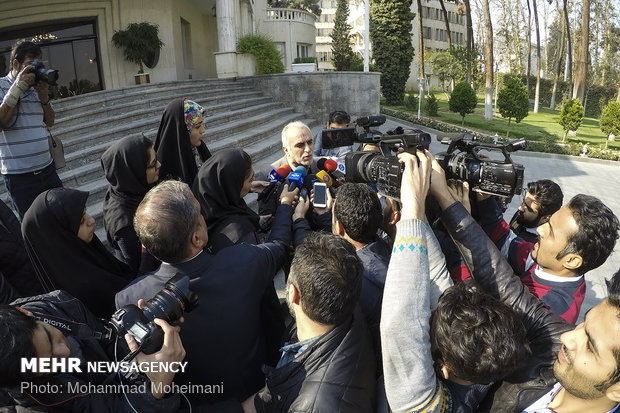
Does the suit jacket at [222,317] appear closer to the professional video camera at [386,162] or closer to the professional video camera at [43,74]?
the professional video camera at [386,162]

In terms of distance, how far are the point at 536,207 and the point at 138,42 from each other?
11.8m

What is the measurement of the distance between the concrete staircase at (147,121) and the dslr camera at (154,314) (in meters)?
3.55

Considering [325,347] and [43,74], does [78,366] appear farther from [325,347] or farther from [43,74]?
[43,74]

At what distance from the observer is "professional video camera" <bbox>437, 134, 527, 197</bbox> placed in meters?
1.63

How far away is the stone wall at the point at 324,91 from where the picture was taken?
36.9ft

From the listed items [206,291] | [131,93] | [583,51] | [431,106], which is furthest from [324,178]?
[583,51]

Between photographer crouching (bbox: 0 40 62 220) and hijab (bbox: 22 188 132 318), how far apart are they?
5.07 ft

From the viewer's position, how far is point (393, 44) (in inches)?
918

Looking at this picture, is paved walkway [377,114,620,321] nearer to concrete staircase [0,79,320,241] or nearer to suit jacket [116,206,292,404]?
suit jacket [116,206,292,404]

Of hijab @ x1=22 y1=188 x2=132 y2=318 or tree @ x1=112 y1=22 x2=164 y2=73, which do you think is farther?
tree @ x1=112 y1=22 x2=164 y2=73

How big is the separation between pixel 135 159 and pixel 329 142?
135cm

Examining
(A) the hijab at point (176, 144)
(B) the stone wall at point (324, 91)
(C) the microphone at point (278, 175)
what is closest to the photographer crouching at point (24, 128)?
(A) the hijab at point (176, 144)

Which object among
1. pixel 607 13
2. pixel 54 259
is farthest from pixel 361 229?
pixel 607 13

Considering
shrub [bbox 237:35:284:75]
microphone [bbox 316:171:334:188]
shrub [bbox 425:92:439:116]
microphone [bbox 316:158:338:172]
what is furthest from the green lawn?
microphone [bbox 316:171:334:188]
